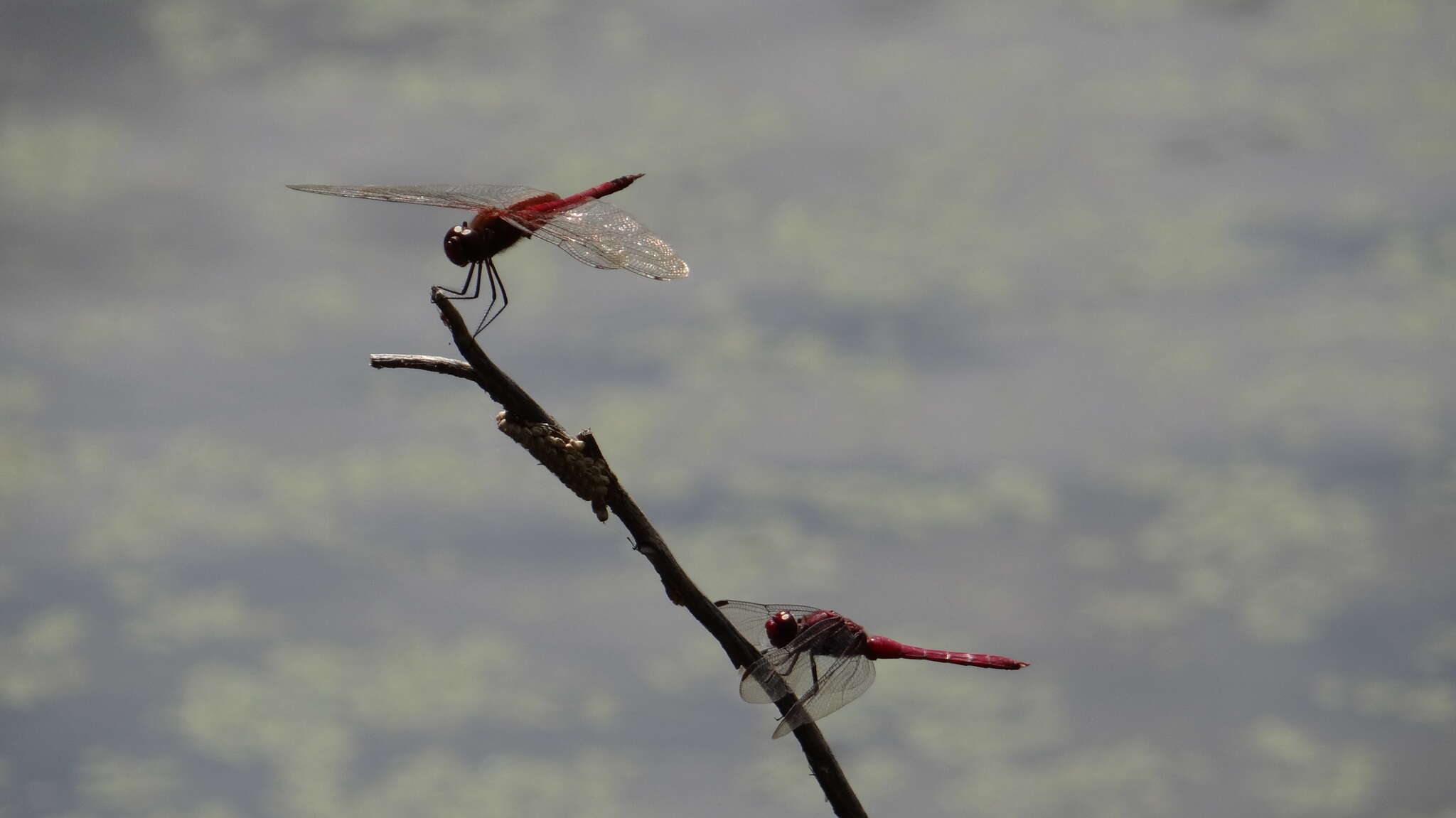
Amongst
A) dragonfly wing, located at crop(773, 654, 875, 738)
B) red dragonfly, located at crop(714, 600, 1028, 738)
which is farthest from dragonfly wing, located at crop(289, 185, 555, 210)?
dragonfly wing, located at crop(773, 654, 875, 738)

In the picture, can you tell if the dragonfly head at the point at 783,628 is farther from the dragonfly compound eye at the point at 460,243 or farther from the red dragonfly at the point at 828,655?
the dragonfly compound eye at the point at 460,243

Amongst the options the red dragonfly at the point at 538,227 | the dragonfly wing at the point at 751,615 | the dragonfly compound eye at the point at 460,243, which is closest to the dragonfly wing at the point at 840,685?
the dragonfly wing at the point at 751,615

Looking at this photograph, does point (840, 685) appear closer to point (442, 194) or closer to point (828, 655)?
point (828, 655)

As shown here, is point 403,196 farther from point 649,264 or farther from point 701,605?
point 701,605

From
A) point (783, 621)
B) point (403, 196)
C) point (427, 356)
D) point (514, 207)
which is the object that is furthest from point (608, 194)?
point (783, 621)

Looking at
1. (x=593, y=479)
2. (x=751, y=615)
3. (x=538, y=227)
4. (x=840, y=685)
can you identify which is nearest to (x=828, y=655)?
(x=840, y=685)

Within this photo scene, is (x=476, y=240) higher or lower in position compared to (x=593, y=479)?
higher
